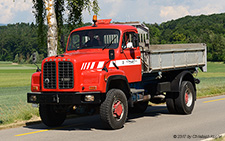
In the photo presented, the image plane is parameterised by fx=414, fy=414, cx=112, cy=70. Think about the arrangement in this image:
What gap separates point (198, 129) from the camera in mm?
10172

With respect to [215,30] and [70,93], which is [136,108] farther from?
[215,30]

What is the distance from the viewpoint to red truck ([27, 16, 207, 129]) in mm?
10008

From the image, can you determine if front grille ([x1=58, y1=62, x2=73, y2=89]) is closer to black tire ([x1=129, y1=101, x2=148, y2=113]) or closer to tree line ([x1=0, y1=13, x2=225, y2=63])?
black tire ([x1=129, y1=101, x2=148, y2=113])

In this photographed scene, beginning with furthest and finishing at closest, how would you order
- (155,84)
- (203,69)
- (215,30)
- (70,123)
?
1. (215,30)
2. (203,69)
3. (155,84)
4. (70,123)

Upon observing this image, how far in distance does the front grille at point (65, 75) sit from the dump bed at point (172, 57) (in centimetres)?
281

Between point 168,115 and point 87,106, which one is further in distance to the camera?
point 168,115

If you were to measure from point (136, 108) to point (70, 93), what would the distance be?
467 centimetres

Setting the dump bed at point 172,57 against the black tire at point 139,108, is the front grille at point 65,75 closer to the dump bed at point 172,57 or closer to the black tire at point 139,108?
the dump bed at point 172,57

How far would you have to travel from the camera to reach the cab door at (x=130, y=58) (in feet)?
36.8

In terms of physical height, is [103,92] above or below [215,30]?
below

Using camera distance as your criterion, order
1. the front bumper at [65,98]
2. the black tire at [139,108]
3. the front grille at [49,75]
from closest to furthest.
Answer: the front bumper at [65,98]
the front grille at [49,75]
the black tire at [139,108]

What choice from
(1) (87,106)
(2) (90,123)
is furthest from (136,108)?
(1) (87,106)

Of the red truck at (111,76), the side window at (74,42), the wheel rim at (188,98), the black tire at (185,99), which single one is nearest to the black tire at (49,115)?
the red truck at (111,76)

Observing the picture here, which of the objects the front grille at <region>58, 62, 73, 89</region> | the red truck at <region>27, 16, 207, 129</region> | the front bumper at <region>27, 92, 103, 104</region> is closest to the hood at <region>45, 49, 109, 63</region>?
the red truck at <region>27, 16, 207, 129</region>
